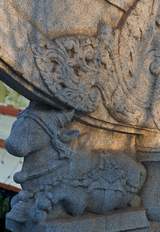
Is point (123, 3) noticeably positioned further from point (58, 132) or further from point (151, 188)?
point (151, 188)

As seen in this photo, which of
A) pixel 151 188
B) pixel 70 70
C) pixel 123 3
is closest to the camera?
pixel 70 70

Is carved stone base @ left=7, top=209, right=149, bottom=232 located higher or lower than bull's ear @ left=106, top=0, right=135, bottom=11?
lower

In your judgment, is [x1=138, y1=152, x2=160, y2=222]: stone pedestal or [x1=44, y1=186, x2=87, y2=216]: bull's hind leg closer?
[x1=44, y1=186, x2=87, y2=216]: bull's hind leg

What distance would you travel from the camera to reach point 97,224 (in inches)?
94.4

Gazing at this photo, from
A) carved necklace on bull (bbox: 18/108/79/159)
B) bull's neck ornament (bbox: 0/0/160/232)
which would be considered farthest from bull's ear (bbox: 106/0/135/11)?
carved necklace on bull (bbox: 18/108/79/159)

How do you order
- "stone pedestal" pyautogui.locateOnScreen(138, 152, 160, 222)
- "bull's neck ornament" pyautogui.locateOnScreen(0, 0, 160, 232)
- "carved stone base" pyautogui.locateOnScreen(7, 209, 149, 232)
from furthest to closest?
"stone pedestal" pyautogui.locateOnScreen(138, 152, 160, 222) → "carved stone base" pyautogui.locateOnScreen(7, 209, 149, 232) → "bull's neck ornament" pyautogui.locateOnScreen(0, 0, 160, 232)

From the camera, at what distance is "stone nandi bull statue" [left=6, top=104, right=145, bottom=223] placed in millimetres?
2229

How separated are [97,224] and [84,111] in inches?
18.9

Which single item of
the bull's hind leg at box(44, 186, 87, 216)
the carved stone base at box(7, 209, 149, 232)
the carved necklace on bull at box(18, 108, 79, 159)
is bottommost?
the carved stone base at box(7, 209, 149, 232)

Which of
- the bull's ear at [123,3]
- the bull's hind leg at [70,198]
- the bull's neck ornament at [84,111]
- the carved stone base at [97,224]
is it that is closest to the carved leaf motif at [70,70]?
the bull's neck ornament at [84,111]

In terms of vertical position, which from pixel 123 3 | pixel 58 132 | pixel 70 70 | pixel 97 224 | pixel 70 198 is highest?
pixel 123 3

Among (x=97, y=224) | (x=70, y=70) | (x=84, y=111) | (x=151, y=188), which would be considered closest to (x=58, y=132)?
(x=84, y=111)

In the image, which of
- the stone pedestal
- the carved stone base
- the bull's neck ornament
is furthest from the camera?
the stone pedestal

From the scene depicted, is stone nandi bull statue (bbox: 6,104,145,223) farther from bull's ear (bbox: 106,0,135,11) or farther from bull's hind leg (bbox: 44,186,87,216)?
bull's ear (bbox: 106,0,135,11)
